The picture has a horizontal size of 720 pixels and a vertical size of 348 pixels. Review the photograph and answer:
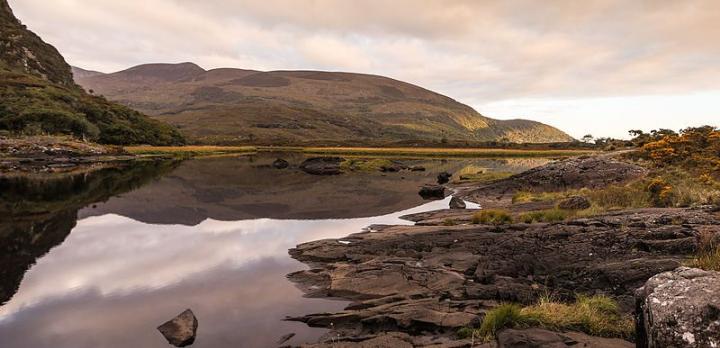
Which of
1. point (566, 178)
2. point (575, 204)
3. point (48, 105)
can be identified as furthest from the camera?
point (48, 105)

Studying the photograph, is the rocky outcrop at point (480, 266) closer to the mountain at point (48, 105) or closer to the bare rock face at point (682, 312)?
the bare rock face at point (682, 312)

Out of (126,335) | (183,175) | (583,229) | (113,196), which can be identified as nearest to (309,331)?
(126,335)

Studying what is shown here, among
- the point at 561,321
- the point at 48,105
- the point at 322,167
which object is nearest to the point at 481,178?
the point at 322,167

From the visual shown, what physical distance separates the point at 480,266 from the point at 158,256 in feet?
59.0

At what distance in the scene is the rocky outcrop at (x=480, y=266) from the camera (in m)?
14.7

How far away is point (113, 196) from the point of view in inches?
1922

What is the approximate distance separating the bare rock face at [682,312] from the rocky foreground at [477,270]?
0.22 meters

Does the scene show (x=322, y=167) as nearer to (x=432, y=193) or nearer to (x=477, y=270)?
(x=432, y=193)

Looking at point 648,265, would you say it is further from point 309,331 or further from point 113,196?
point 113,196

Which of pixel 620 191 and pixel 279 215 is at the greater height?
pixel 620 191

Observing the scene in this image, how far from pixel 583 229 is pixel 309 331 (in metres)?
15.1

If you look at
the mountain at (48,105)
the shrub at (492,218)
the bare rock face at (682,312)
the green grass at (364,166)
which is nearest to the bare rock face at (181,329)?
the bare rock face at (682,312)

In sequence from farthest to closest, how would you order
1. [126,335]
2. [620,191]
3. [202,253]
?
1. [620,191]
2. [202,253]
3. [126,335]

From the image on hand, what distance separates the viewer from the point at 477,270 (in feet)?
61.1
